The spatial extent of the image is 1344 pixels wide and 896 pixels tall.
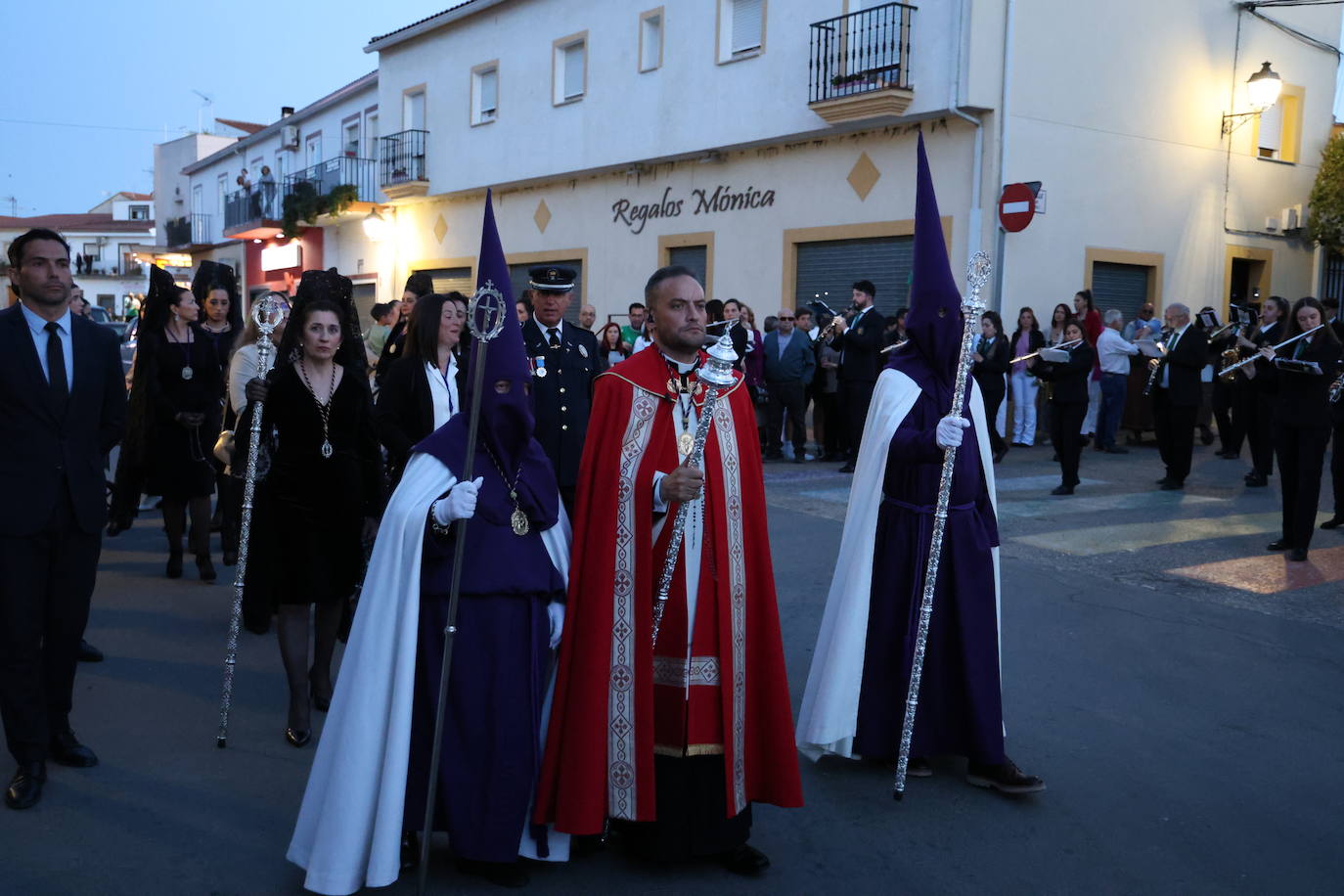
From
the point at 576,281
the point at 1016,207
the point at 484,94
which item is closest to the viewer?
the point at 1016,207

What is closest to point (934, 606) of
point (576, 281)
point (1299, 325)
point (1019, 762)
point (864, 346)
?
point (1019, 762)

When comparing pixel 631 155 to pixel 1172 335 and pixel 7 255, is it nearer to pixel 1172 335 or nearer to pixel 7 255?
pixel 1172 335

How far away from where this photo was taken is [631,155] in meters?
20.0

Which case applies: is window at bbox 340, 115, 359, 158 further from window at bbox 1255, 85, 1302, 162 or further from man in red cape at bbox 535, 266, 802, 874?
man in red cape at bbox 535, 266, 802, 874

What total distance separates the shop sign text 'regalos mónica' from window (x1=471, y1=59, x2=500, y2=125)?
4.73 metres

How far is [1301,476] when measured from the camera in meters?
8.74

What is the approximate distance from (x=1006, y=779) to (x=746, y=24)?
50.5 feet

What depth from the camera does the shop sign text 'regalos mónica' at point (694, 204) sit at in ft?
59.1

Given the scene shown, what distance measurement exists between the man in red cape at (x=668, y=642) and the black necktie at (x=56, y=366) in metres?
2.20

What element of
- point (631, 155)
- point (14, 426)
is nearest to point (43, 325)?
point (14, 426)

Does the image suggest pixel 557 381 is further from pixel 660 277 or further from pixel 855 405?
pixel 855 405

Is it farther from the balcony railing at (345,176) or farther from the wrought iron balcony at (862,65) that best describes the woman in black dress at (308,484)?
the balcony railing at (345,176)

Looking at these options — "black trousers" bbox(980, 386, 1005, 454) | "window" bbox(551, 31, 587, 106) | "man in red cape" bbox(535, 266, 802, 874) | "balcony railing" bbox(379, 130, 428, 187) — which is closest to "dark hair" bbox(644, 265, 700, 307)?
"man in red cape" bbox(535, 266, 802, 874)

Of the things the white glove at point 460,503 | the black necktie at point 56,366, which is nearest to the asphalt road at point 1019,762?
the white glove at point 460,503
